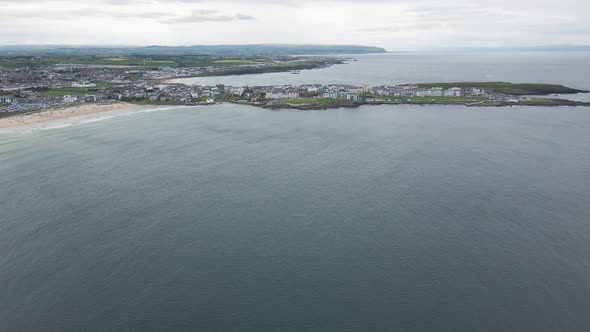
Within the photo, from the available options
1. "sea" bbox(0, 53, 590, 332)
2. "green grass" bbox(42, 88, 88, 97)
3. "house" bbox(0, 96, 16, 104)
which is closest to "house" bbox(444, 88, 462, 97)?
"sea" bbox(0, 53, 590, 332)

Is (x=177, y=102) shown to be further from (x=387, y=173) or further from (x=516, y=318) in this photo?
(x=516, y=318)

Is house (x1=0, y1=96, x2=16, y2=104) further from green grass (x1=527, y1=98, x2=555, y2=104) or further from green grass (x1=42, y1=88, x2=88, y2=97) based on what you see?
green grass (x1=527, y1=98, x2=555, y2=104)

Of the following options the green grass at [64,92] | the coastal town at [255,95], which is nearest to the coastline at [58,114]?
the coastal town at [255,95]

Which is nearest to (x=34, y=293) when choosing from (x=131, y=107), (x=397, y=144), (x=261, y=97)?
(x=397, y=144)

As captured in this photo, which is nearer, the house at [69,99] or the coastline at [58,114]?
the coastline at [58,114]

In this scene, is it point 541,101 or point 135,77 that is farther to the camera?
point 135,77

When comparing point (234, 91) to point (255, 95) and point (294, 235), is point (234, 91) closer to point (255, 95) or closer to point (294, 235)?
point (255, 95)

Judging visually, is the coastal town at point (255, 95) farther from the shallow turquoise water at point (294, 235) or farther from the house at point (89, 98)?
the shallow turquoise water at point (294, 235)

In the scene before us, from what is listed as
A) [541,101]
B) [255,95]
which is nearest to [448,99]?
[541,101]
